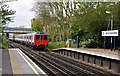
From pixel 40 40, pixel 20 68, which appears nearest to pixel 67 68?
pixel 20 68

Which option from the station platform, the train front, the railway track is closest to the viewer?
the station platform

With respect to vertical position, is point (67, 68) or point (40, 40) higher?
point (40, 40)

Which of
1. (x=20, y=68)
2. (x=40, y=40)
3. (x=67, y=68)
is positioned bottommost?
(x=67, y=68)

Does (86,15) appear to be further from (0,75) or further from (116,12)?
(0,75)

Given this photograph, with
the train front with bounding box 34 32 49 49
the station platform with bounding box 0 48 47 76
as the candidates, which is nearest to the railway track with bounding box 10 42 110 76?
the station platform with bounding box 0 48 47 76

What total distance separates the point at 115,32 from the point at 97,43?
632cm

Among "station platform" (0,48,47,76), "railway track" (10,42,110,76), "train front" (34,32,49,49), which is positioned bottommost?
"railway track" (10,42,110,76)

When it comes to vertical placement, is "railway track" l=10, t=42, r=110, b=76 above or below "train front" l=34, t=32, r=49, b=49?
below

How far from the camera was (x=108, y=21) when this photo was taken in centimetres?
2172

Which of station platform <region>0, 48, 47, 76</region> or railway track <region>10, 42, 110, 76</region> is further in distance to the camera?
railway track <region>10, 42, 110, 76</region>

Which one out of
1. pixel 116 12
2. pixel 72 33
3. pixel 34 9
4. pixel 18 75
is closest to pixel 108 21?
pixel 116 12

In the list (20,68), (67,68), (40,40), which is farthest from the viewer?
(40,40)

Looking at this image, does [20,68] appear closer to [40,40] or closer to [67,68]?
[67,68]

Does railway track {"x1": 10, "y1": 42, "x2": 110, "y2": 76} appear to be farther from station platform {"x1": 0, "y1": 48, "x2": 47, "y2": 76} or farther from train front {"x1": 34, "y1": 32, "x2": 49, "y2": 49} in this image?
train front {"x1": 34, "y1": 32, "x2": 49, "y2": 49}
